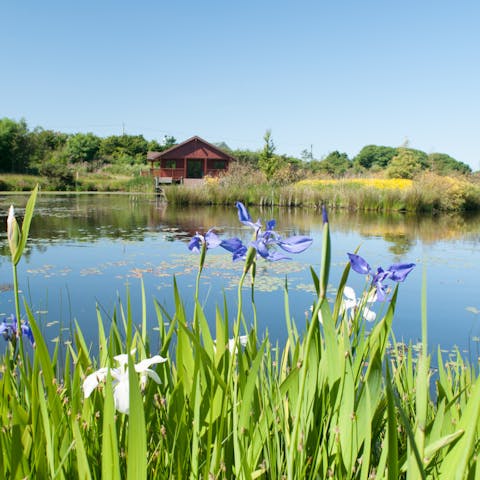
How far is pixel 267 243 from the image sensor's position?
2.82 ft

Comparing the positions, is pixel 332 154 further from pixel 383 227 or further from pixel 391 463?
pixel 391 463

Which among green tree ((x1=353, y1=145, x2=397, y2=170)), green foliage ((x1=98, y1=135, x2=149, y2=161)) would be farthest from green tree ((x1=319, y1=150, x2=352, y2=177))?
green foliage ((x1=98, y1=135, x2=149, y2=161))

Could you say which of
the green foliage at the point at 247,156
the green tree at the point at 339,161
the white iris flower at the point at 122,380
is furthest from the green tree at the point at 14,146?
the white iris flower at the point at 122,380

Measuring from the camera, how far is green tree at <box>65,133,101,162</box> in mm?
42559

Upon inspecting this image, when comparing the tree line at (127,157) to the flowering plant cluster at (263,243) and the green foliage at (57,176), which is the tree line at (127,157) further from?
the flowering plant cluster at (263,243)

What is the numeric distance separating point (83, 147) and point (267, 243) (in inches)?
1833

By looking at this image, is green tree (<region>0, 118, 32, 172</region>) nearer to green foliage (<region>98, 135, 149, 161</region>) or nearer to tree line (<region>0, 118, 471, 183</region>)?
tree line (<region>0, 118, 471, 183</region>)

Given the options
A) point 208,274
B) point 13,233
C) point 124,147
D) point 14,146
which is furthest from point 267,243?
point 124,147

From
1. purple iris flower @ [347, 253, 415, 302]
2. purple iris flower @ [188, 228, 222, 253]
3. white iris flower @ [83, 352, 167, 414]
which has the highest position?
purple iris flower @ [188, 228, 222, 253]

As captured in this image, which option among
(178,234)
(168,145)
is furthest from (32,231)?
(168,145)

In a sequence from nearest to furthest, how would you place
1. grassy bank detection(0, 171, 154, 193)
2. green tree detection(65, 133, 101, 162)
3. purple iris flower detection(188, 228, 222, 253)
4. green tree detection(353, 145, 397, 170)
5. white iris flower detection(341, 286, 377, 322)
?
1. purple iris flower detection(188, 228, 222, 253)
2. white iris flower detection(341, 286, 377, 322)
3. grassy bank detection(0, 171, 154, 193)
4. green tree detection(65, 133, 101, 162)
5. green tree detection(353, 145, 397, 170)

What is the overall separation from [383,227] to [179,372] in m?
11.0

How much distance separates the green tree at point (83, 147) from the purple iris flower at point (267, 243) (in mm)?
43780

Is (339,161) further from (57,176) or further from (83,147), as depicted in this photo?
(57,176)
